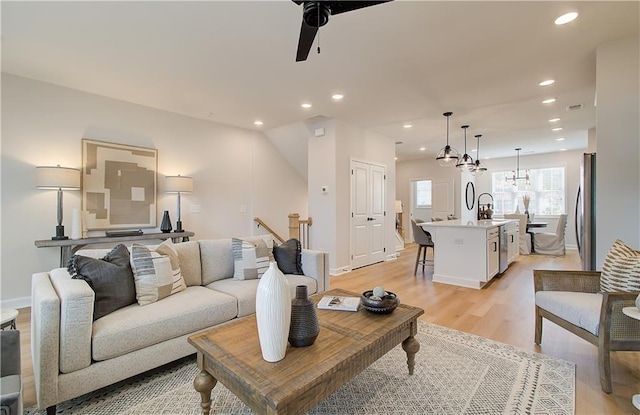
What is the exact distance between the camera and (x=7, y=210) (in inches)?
131

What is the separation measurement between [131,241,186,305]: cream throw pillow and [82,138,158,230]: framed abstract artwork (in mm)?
2233

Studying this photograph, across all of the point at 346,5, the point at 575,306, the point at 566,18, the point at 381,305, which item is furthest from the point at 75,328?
the point at 566,18

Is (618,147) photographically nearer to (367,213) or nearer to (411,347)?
(411,347)

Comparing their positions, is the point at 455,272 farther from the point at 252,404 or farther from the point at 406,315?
the point at 252,404

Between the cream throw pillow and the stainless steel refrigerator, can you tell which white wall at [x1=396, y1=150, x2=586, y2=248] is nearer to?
the stainless steel refrigerator

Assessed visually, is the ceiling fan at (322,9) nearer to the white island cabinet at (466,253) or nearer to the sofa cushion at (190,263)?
the sofa cushion at (190,263)

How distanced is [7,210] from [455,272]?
5.72 metres

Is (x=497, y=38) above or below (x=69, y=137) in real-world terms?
above

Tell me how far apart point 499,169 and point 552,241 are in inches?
118

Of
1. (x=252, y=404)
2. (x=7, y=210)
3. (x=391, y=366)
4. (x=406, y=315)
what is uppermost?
(x=7, y=210)

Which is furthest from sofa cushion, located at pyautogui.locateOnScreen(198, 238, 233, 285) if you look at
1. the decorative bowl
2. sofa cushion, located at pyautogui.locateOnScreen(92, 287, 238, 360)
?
the decorative bowl

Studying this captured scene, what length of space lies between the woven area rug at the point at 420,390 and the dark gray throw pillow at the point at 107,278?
1.68 ft

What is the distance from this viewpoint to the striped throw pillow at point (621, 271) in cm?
195

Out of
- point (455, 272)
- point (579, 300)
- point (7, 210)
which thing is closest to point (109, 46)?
point (7, 210)
